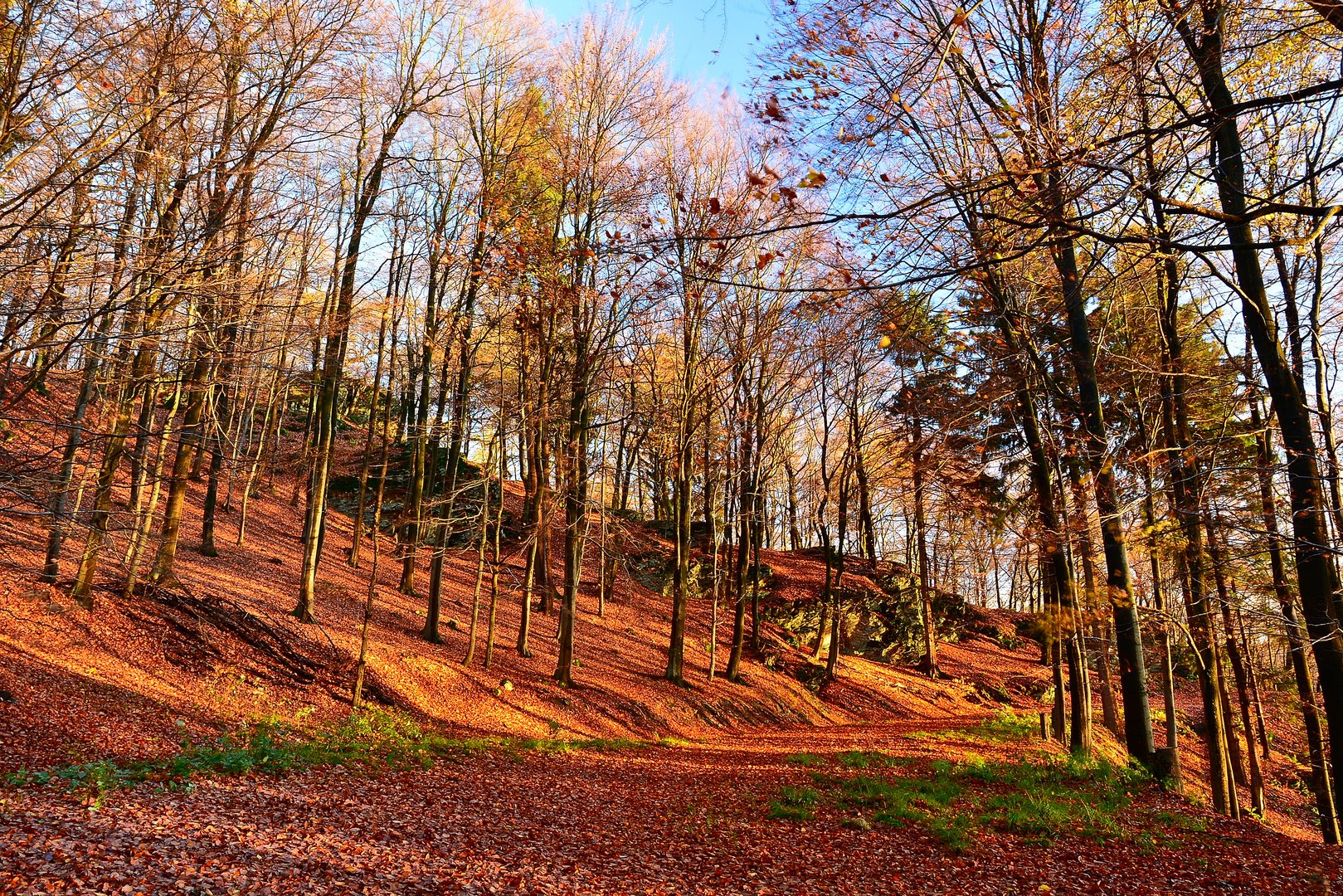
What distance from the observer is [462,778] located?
9.23 metres

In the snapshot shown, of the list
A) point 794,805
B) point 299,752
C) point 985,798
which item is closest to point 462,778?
point 299,752

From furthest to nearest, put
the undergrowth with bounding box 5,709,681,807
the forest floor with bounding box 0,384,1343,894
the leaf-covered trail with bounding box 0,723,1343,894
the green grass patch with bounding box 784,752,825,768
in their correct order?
the green grass patch with bounding box 784,752,825,768, the undergrowth with bounding box 5,709,681,807, the forest floor with bounding box 0,384,1343,894, the leaf-covered trail with bounding box 0,723,1343,894

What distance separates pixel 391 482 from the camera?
30359 millimetres

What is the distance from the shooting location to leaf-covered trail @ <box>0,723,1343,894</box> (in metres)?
5.09

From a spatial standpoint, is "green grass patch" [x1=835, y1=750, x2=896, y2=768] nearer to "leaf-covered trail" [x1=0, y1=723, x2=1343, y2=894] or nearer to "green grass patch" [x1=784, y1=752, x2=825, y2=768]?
"green grass patch" [x1=784, y1=752, x2=825, y2=768]

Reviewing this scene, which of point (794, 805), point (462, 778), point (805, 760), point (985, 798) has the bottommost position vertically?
point (805, 760)

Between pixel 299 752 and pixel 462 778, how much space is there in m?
2.02

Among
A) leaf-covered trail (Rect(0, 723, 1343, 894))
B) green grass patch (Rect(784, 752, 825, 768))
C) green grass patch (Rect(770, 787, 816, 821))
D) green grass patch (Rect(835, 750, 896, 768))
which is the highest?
leaf-covered trail (Rect(0, 723, 1343, 894))

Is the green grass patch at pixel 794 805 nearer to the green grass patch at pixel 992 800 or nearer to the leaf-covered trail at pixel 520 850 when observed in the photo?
the green grass patch at pixel 992 800

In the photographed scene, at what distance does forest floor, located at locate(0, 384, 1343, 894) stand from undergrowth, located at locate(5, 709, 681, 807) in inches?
1.8

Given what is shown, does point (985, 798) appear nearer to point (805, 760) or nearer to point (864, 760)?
point (864, 760)

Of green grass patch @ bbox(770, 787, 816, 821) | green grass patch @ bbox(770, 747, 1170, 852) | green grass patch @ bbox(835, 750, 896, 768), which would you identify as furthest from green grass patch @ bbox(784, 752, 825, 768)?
green grass patch @ bbox(770, 787, 816, 821)

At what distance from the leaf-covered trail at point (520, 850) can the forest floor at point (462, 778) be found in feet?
0.11

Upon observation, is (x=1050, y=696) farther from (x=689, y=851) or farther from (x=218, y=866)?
(x=218, y=866)
